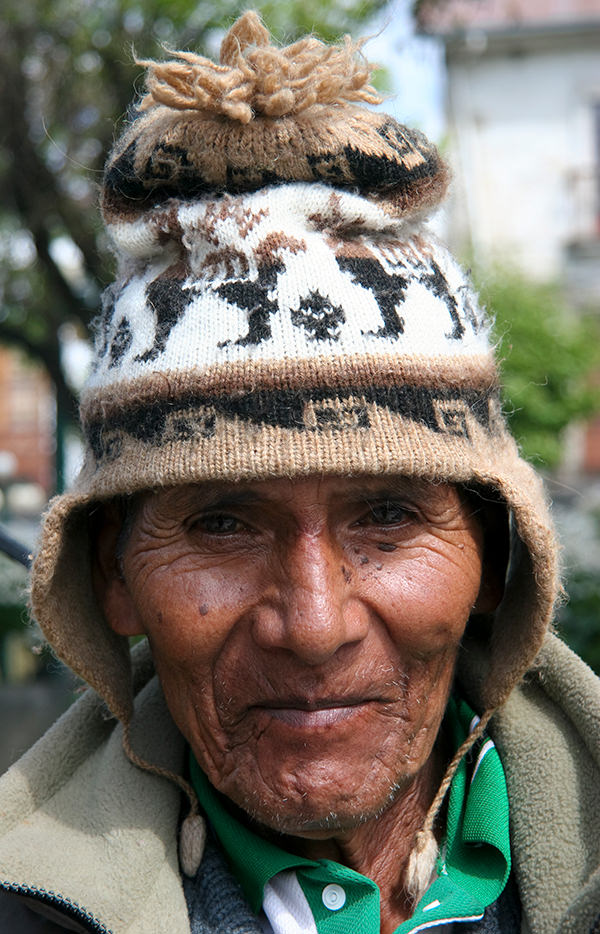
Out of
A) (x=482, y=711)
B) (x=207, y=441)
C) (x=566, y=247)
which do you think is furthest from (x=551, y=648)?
(x=566, y=247)

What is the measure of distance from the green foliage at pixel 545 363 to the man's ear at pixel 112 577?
36.8 ft

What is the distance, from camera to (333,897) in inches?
75.4

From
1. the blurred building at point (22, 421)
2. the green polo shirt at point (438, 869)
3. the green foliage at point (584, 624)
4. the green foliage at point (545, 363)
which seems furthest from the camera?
the blurred building at point (22, 421)

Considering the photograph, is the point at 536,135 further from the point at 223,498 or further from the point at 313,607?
the point at 313,607

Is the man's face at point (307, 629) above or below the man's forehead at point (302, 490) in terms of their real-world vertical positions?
below

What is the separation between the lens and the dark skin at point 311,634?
1.81 metres

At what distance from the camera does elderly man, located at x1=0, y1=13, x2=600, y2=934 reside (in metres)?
1.78

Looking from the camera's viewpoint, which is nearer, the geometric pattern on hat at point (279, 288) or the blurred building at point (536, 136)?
the geometric pattern on hat at point (279, 288)

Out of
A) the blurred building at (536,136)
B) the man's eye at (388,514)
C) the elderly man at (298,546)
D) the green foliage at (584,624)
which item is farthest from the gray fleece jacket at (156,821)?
the blurred building at (536,136)

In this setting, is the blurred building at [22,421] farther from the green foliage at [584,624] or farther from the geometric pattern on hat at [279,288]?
the geometric pattern on hat at [279,288]

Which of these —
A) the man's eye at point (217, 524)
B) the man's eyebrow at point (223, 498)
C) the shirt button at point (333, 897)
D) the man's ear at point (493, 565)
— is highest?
the man's eyebrow at point (223, 498)

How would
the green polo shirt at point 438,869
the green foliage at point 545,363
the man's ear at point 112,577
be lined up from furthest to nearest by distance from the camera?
the green foliage at point 545,363
the man's ear at point 112,577
the green polo shirt at point 438,869

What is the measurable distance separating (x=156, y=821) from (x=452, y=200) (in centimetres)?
151

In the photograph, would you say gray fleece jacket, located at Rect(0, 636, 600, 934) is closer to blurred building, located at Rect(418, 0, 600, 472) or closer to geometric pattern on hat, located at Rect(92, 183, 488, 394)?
geometric pattern on hat, located at Rect(92, 183, 488, 394)
